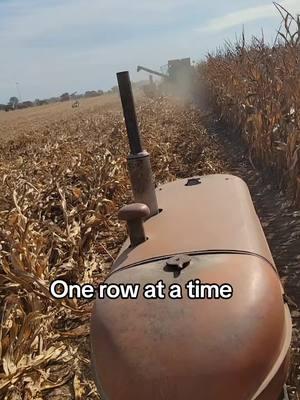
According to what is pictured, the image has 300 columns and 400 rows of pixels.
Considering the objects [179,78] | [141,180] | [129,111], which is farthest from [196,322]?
[179,78]

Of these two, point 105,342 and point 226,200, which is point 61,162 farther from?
point 105,342

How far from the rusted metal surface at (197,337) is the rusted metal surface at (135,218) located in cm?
31

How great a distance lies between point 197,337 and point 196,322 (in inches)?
2.1

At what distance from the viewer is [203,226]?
2.04m

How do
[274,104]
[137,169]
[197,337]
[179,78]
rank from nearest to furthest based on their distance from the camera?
[197,337]
[137,169]
[274,104]
[179,78]

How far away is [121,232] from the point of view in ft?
15.9

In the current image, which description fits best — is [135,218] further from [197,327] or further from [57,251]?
[57,251]

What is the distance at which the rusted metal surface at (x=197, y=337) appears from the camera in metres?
1.46

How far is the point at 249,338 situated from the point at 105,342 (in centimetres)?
50

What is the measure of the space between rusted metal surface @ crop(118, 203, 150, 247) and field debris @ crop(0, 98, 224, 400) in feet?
3.53

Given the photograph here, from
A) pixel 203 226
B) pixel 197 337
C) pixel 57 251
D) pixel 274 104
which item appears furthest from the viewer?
pixel 274 104

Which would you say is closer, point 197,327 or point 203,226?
point 197,327

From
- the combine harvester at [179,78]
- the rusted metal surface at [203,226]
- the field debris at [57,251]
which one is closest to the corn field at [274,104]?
the field debris at [57,251]

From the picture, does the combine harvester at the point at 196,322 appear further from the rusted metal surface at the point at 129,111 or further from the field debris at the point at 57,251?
the field debris at the point at 57,251
